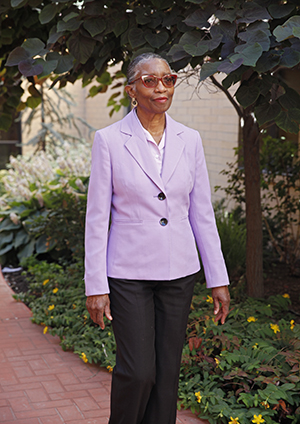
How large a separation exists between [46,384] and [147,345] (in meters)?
1.76

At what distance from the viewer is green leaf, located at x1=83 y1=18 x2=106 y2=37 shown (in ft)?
11.3

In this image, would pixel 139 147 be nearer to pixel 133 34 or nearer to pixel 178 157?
pixel 178 157

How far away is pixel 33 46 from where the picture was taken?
340 centimetres

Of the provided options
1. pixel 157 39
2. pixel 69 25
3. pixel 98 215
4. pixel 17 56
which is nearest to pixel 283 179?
pixel 157 39

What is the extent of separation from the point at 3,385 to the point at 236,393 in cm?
168

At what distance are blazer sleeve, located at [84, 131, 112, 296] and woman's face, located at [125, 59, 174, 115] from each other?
0.86 ft

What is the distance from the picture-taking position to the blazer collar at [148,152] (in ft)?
7.79

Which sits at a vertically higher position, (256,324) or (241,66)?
(241,66)

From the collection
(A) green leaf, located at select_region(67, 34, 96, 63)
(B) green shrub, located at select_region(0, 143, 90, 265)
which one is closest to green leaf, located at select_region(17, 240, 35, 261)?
(B) green shrub, located at select_region(0, 143, 90, 265)

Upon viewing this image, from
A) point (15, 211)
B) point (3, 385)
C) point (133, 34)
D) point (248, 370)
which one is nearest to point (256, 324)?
point (248, 370)

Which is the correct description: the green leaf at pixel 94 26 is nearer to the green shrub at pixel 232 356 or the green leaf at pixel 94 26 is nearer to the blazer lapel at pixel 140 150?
the blazer lapel at pixel 140 150

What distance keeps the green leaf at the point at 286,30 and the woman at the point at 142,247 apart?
624mm

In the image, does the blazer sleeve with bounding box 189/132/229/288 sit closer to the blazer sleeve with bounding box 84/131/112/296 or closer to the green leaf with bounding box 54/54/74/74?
the blazer sleeve with bounding box 84/131/112/296

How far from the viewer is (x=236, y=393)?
3.25 metres
